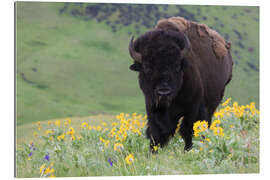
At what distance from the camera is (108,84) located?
24.9 ft

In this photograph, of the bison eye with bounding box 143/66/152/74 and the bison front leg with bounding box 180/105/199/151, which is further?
the bison front leg with bounding box 180/105/199/151

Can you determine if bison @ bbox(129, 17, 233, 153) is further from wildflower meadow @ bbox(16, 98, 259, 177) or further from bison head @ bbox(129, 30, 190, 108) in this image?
A: wildflower meadow @ bbox(16, 98, 259, 177)

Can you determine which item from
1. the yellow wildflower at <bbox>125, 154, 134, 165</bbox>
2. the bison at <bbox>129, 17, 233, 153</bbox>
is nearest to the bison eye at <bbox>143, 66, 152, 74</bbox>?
the bison at <bbox>129, 17, 233, 153</bbox>

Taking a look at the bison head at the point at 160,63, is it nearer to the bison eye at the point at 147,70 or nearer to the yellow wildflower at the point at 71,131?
the bison eye at the point at 147,70

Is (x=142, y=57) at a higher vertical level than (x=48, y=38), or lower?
lower

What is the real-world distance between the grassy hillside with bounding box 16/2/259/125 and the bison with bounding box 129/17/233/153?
556 millimetres

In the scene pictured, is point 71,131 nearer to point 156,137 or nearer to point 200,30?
point 156,137

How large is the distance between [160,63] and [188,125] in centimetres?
124

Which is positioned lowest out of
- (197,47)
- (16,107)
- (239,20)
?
(16,107)

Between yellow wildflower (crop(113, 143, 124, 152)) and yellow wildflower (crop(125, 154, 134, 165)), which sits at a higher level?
yellow wildflower (crop(113, 143, 124, 152))

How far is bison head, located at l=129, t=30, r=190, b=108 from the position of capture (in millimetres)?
5848

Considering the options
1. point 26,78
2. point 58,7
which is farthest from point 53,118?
point 58,7
